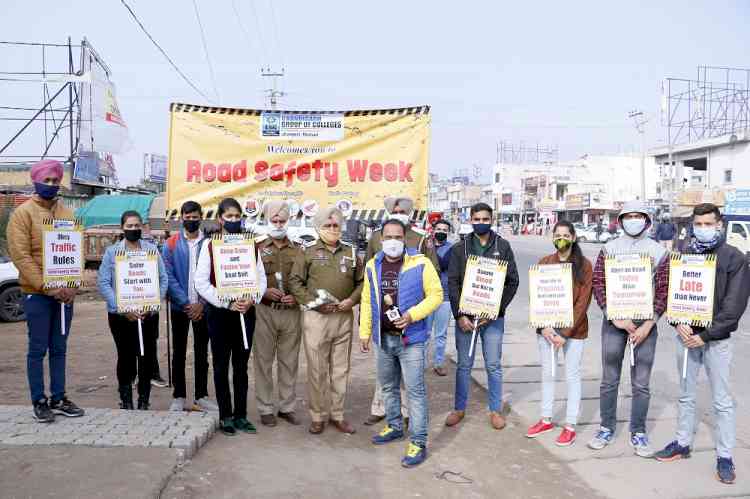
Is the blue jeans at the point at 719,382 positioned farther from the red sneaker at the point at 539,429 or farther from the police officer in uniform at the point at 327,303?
the police officer in uniform at the point at 327,303

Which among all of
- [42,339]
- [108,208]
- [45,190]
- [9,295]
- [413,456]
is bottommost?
[413,456]

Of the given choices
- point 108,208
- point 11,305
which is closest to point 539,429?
point 11,305

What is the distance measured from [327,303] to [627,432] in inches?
117

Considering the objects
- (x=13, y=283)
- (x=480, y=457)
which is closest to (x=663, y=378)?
(x=480, y=457)

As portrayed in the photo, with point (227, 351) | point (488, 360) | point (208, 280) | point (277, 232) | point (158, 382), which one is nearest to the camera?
point (208, 280)

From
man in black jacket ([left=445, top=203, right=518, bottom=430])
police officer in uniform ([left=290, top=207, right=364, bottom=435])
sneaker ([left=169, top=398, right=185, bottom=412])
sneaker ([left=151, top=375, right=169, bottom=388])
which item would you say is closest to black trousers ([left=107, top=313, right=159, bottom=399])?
sneaker ([left=169, top=398, right=185, bottom=412])

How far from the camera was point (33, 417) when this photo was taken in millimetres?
5027

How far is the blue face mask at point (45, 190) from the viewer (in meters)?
4.86

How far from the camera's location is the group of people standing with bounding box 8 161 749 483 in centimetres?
477

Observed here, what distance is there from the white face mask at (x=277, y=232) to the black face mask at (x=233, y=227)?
11.0 inches

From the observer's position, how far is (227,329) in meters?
5.21

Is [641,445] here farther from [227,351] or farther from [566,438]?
[227,351]

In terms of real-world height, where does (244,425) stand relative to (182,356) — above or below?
below

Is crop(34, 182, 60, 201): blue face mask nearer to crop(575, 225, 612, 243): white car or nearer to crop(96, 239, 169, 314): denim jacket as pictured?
crop(96, 239, 169, 314): denim jacket
